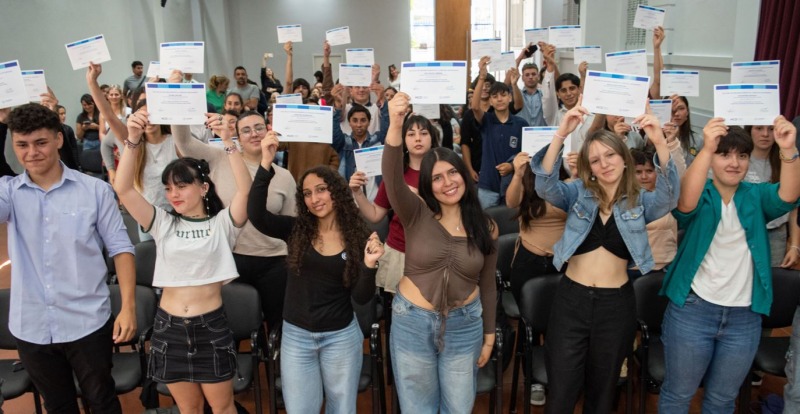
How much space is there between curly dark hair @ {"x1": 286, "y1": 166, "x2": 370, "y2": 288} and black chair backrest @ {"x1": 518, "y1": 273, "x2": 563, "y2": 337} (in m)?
1.00

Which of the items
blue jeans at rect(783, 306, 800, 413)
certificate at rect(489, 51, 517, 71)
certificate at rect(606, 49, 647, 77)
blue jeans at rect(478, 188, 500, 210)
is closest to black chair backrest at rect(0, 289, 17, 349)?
blue jeans at rect(478, 188, 500, 210)

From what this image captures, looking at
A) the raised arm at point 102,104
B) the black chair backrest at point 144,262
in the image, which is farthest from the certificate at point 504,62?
the black chair backrest at point 144,262

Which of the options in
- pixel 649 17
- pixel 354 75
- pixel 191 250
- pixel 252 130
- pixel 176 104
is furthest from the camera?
pixel 354 75

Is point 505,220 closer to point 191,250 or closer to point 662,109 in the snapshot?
point 662,109

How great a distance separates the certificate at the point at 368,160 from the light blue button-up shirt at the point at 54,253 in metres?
1.38

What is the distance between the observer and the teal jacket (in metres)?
2.68

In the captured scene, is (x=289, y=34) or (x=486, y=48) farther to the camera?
(x=289, y=34)

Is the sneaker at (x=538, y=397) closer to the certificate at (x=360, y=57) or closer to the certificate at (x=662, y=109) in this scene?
the certificate at (x=662, y=109)

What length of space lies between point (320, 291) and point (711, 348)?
72.5 inches

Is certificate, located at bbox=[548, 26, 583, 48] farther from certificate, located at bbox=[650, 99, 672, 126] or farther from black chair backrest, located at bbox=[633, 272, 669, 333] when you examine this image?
black chair backrest, located at bbox=[633, 272, 669, 333]

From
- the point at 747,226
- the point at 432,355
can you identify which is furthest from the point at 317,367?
the point at 747,226

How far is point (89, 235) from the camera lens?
103 inches

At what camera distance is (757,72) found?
376cm

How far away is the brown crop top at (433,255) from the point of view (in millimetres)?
2527
